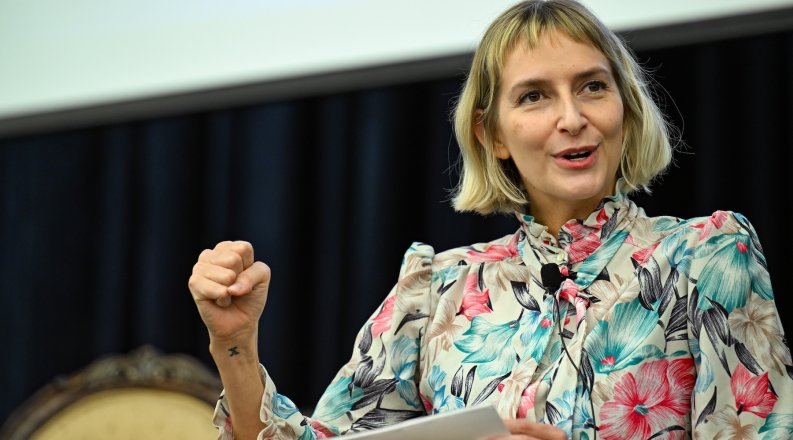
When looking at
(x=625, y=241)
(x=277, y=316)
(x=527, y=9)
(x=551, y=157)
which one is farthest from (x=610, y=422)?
(x=277, y=316)

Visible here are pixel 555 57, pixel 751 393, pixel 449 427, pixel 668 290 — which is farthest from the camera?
pixel 555 57

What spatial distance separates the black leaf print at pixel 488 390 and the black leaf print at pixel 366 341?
8.1 inches

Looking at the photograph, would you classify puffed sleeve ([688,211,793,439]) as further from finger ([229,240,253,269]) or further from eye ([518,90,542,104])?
finger ([229,240,253,269])

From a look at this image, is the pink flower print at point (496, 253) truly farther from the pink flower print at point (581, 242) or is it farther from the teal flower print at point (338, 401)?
the teal flower print at point (338, 401)

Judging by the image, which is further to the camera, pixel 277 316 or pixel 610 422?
pixel 277 316

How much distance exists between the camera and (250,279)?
140cm

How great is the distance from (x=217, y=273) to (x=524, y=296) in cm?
43

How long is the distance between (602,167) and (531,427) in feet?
1.29

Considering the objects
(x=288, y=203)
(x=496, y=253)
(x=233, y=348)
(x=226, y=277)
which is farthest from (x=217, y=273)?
(x=288, y=203)

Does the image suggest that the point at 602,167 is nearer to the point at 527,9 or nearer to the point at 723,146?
the point at 527,9

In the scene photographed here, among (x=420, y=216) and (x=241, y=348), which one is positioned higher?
(x=241, y=348)

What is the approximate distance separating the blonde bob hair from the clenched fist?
0.40 meters

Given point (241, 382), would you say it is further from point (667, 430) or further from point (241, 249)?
point (667, 430)

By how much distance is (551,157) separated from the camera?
151cm
